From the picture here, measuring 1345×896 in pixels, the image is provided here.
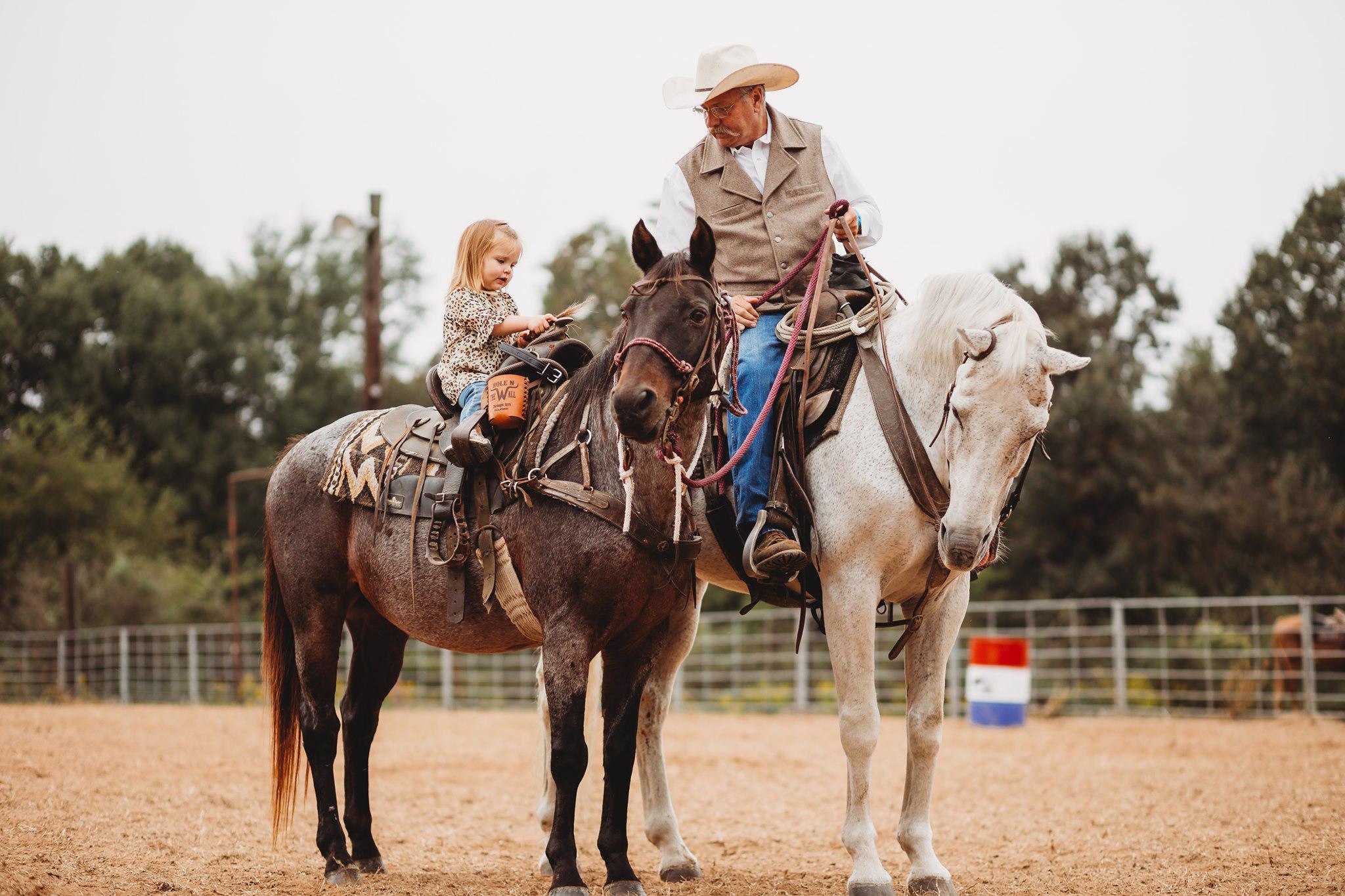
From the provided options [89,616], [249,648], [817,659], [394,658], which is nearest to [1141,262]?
[817,659]

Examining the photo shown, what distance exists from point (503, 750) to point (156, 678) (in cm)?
1254

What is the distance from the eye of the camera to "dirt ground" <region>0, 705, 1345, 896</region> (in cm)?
499

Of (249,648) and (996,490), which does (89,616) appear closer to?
(249,648)

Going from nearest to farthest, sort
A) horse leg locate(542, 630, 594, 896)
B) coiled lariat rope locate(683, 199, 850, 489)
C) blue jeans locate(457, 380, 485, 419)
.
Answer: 1. horse leg locate(542, 630, 594, 896)
2. coiled lariat rope locate(683, 199, 850, 489)
3. blue jeans locate(457, 380, 485, 419)

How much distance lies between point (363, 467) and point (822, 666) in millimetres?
15938

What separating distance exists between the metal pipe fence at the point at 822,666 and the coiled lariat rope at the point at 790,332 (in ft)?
37.0

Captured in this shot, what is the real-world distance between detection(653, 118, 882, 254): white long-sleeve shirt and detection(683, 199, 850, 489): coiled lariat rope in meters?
0.28

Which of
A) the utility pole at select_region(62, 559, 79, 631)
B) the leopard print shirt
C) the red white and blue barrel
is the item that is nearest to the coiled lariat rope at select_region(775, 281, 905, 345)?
the leopard print shirt

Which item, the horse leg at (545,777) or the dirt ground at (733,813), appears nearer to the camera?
the dirt ground at (733,813)

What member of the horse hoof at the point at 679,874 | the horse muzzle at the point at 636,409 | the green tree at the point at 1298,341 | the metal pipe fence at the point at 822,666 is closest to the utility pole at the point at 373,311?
the metal pipe fence at the point at 822,666

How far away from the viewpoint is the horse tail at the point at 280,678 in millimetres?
5598

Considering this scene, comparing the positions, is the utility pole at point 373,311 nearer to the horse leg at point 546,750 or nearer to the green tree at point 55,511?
the horse leg at point 546,750

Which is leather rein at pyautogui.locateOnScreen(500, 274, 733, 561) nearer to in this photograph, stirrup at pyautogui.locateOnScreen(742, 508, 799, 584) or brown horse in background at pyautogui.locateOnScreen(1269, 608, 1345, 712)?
stirrup at pyautogui.locateOnScreen(742, 508, 799, 584)

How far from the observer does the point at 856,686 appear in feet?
14.8
